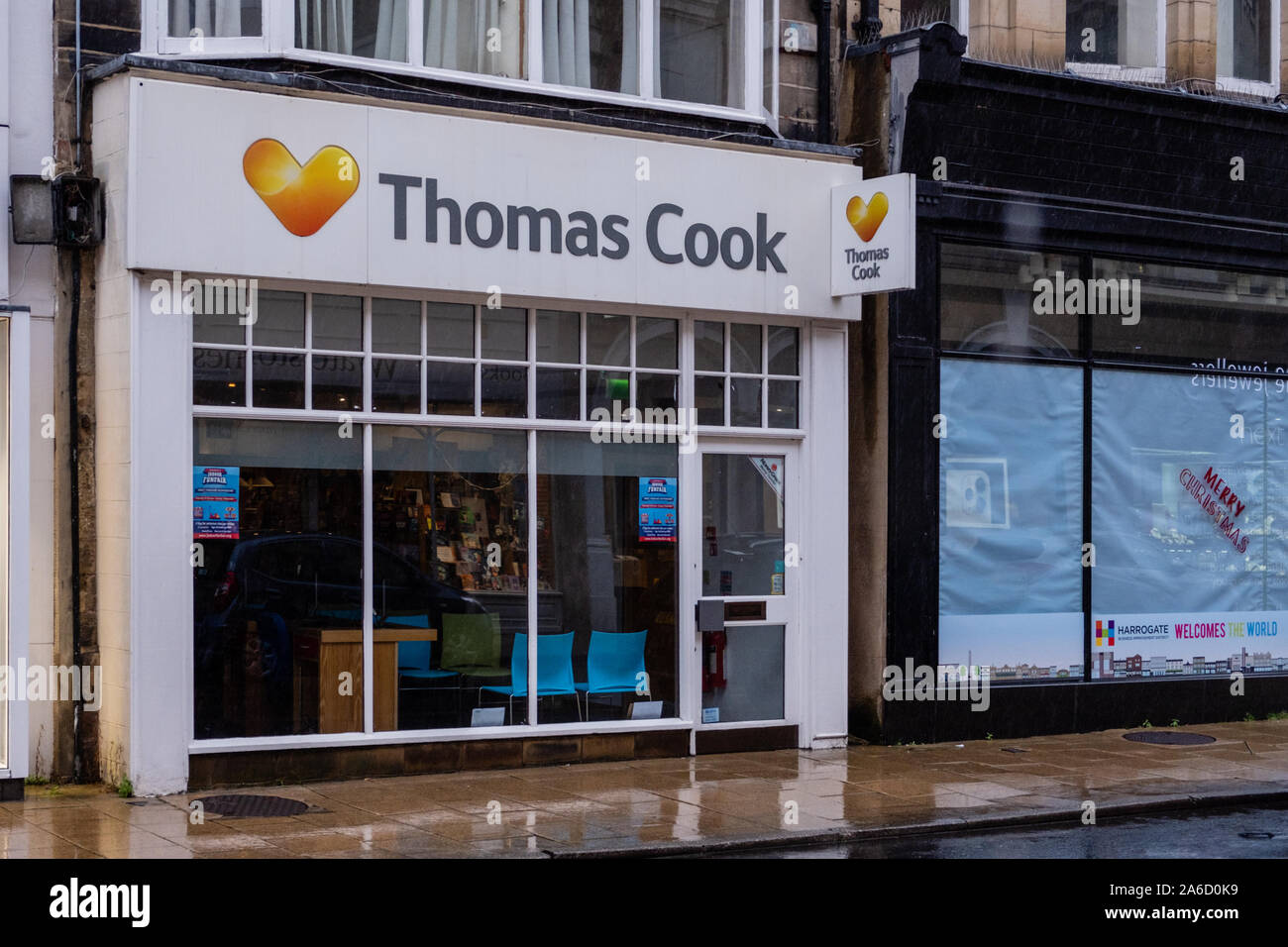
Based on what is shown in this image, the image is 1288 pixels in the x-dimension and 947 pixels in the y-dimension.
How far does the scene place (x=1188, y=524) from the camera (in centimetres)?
1576

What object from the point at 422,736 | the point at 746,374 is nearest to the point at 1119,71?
the point at 746,374

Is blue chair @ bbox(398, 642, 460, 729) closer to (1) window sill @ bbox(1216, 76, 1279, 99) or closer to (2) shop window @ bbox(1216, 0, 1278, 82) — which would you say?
(1) window sill @ bbox(1216, 76, 1279, 99)

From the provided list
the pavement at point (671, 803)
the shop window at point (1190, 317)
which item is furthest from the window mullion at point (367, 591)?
the shop window at point (1190, 317)

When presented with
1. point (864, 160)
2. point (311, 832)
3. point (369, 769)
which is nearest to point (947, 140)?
point (864, 160)

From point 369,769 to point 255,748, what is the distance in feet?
2.86

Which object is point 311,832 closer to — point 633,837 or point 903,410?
point 633,837

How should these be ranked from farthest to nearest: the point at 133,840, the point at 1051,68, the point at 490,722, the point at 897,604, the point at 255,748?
the point at 1051,68 → the point at 897,604 → the point at 490,722 → the point at 255,748 → the point at 133,840

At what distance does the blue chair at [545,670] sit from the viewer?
12.6 m

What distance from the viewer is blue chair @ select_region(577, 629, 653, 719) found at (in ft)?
42.7

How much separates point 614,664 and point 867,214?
415cm

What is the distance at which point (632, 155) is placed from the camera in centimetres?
1288

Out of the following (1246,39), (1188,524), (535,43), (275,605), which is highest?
(1246,39)

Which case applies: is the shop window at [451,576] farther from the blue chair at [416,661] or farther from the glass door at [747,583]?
the glass door at [747,583]

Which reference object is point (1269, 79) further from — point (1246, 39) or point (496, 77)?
point (496, 77)
